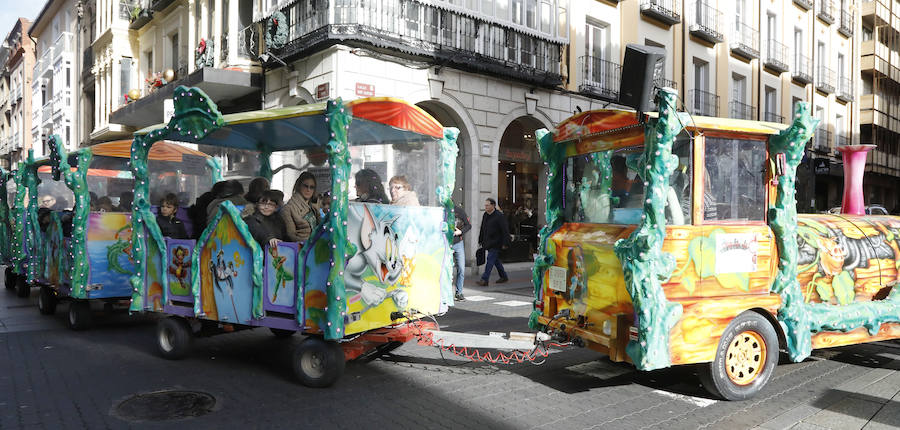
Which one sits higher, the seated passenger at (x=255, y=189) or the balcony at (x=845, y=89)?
the balcony at (x=845, y=89)

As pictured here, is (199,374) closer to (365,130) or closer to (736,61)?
(365,130)

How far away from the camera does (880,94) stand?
115 ft

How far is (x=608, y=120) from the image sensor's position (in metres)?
5.21

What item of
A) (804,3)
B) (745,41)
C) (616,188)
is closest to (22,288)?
(616,188)

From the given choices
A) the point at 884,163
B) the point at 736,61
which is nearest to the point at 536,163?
the point at 736,61

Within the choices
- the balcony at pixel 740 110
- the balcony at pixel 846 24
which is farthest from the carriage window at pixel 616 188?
the balcony at pixel 846 24

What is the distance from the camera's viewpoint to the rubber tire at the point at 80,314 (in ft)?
25.8

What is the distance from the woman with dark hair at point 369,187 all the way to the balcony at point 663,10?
15474 mm

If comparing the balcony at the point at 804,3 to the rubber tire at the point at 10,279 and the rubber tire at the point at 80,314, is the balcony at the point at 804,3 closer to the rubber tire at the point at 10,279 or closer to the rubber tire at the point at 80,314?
the rubber tire at the point at 80,314

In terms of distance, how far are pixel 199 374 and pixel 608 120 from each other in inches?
173

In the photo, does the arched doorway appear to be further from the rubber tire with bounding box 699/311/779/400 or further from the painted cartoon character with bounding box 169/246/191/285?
the rubber tire with bounding box 699/311/779/400

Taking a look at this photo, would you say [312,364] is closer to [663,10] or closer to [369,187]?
[369,187]

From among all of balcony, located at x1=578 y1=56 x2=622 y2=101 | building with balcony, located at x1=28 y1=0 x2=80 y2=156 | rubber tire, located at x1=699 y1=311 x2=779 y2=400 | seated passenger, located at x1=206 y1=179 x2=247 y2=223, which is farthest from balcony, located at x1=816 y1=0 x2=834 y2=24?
building with balcony, located at x1=28 y1=0 x2=80 y2=156

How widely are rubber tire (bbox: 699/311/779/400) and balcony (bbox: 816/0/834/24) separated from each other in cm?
2849
